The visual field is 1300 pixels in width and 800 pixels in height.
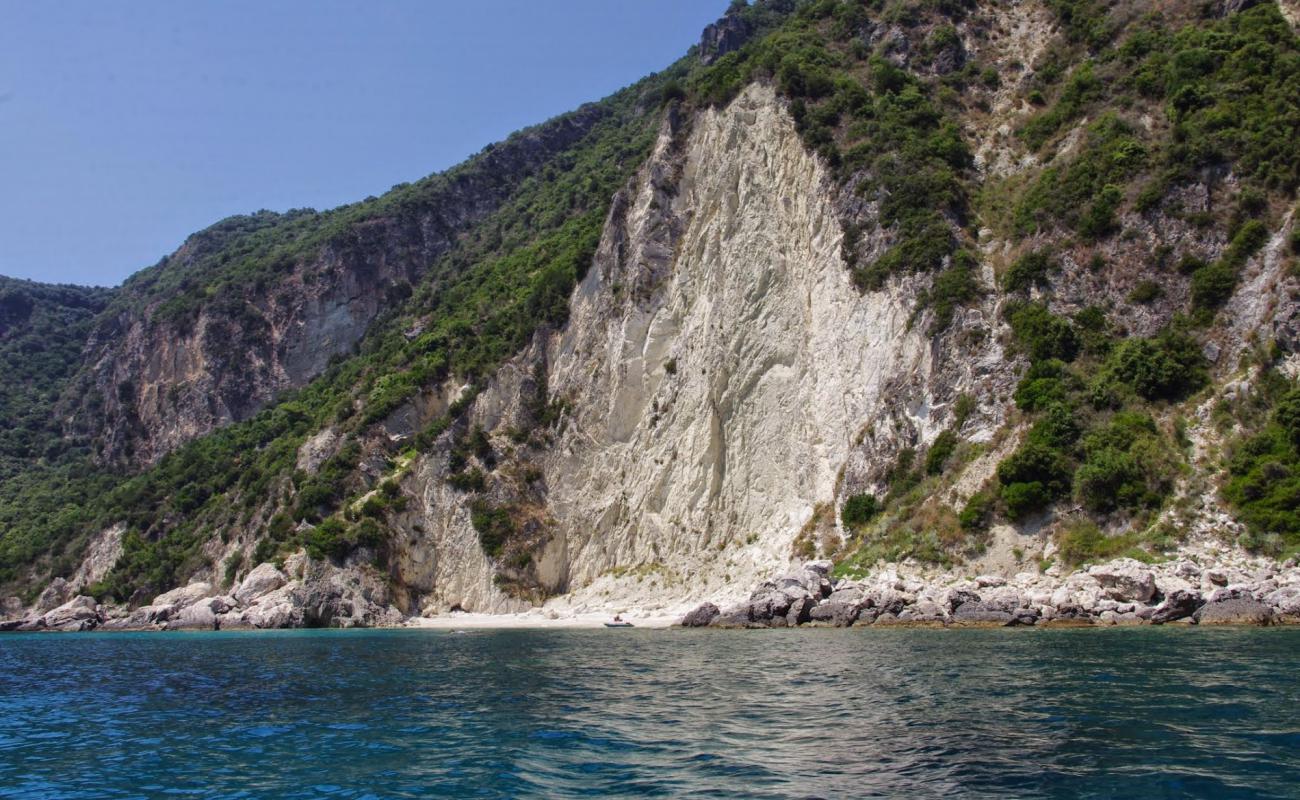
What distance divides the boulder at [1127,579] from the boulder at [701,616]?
1468 cm

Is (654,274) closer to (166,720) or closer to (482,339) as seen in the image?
(482,339)

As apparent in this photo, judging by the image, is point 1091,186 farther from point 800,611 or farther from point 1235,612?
point 800,611

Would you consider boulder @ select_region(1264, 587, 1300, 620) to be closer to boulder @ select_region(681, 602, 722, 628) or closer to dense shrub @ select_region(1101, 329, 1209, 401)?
dense shrub @ select_region(1101, 329, 1209, 401)

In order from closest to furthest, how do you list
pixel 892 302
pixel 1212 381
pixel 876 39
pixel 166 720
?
pixel 166 720, pixel 1212 381, pixel 892 302, pixel 876 39

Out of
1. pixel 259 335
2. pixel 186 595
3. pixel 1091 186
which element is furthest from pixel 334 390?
pixel 1091 186

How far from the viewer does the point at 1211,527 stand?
28.2 m

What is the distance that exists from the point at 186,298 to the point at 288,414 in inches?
1377

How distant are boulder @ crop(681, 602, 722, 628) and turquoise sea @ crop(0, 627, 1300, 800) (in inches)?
460

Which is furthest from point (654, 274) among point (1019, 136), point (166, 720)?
point (166, 720)

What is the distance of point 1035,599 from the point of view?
27.9 m

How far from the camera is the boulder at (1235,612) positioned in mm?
23109

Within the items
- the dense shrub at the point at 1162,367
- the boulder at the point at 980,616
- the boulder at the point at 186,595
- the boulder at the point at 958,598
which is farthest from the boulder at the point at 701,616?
the boulder at the point at 186,595

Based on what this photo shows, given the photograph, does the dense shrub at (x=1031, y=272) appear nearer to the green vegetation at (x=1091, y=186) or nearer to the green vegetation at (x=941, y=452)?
the green vegetation at (x=1091, y=186)

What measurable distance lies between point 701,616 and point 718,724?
2364 cm
